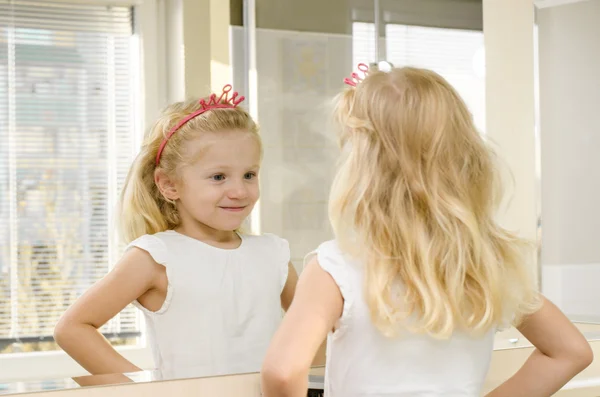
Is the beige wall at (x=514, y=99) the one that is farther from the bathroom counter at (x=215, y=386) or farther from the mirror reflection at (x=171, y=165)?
the bathroom counter at (x=215, y=386)

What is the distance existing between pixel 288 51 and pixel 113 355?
50cm

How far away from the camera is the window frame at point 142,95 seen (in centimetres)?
114

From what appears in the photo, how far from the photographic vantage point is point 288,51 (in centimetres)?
134

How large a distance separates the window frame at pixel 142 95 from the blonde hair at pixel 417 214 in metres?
0.25

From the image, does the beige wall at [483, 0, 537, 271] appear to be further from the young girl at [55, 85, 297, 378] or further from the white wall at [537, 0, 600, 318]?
the young girl at [55, 85, 297, 378]

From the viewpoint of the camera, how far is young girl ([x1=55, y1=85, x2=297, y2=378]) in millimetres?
1217

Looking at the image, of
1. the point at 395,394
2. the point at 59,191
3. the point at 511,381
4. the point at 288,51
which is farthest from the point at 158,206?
the point at 511,381

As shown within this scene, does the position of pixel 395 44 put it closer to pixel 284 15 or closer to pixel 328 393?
pixel 284 15

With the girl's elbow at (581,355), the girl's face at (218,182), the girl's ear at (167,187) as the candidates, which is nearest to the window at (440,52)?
the girl's face at (218,182)

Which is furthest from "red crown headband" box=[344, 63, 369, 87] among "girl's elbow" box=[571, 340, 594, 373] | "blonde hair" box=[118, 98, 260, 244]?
"girl's elbow" box=[571, 340, 594, 373]

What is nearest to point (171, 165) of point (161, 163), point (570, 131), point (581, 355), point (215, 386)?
point (161, 163)

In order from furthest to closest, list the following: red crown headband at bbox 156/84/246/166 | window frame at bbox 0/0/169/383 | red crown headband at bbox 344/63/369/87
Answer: red crown headband at bbox 344/63/369/87
red crown headband at bbox 156/84/246/166
window frame at bbox 0/0/169/383

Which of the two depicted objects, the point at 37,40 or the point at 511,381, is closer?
the point at 37,40

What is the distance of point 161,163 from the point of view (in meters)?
1.25
